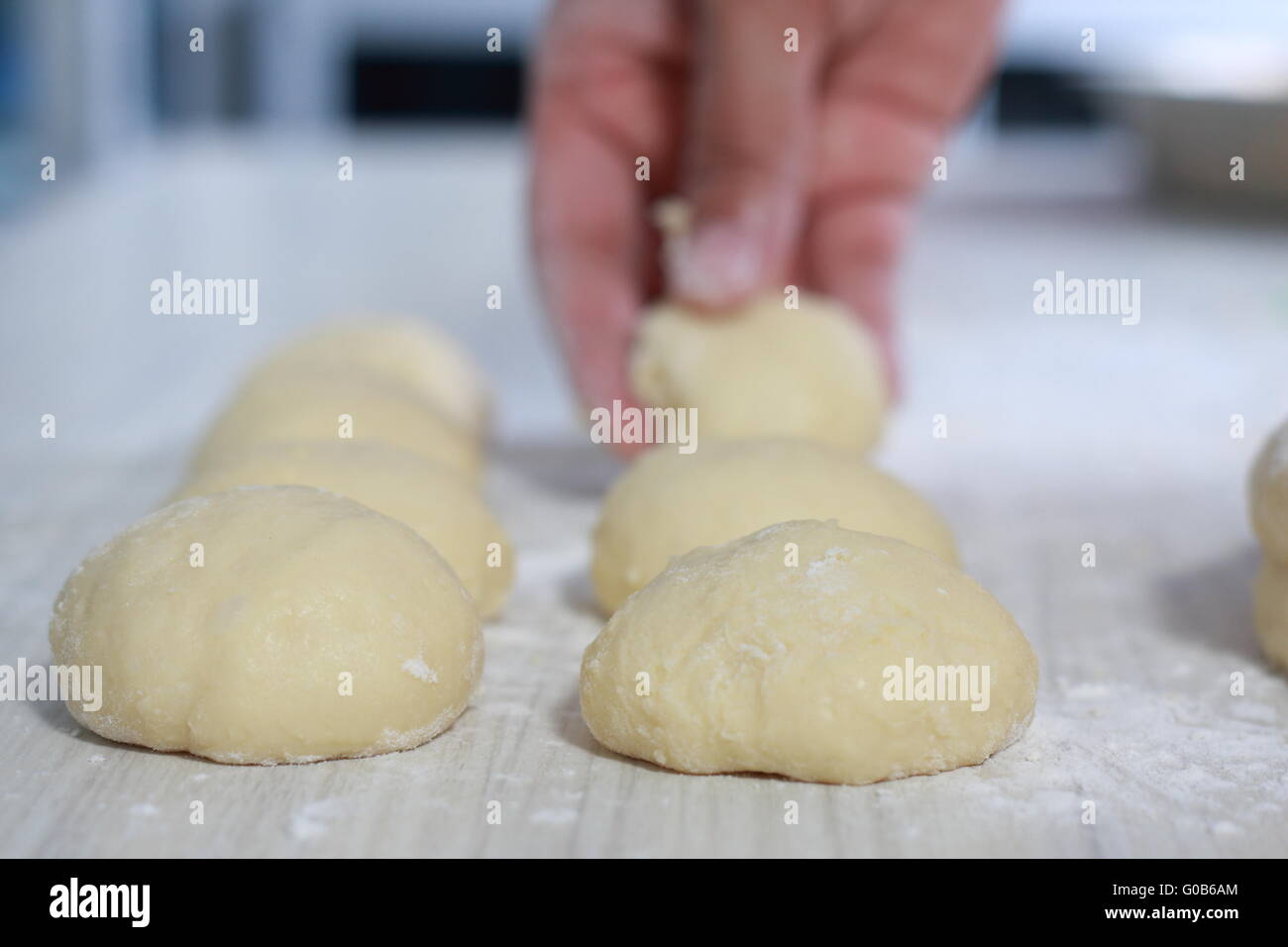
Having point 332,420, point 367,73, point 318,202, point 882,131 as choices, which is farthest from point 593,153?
point 367,73

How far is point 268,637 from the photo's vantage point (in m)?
1.00

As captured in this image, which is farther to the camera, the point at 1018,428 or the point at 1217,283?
the point at 1217,283

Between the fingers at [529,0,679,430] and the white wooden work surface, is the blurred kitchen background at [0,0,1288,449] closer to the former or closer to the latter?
the white wooden work surface

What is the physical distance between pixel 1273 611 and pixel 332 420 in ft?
3.00

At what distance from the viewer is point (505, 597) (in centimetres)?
134

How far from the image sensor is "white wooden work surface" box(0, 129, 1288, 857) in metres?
0.93

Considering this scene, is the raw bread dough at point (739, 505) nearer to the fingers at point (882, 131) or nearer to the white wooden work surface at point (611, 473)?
the white wooden work surface at point (611, 473)

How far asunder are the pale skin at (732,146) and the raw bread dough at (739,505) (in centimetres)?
37

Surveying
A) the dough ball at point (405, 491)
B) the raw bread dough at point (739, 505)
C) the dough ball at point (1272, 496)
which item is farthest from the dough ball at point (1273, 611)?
the dough ball at point (405, 491)

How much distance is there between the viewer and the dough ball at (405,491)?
1.29m

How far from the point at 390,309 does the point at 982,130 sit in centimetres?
361
